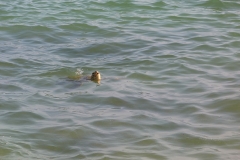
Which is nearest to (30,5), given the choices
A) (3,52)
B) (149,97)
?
(3,52)

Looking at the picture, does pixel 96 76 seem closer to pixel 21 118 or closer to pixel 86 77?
pixel 86 77

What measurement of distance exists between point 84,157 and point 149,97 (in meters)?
2.14

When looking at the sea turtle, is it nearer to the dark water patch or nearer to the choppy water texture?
the choppy water texture

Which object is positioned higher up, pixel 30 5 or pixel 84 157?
pixel 30 5

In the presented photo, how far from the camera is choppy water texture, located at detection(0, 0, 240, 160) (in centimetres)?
622

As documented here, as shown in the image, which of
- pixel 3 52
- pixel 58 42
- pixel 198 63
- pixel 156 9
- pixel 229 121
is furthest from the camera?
pixel 156 9

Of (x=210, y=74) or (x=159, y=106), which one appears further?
(x=210, y=74)

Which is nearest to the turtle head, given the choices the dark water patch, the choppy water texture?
the choppy water texture

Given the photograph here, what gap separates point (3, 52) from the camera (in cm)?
1002

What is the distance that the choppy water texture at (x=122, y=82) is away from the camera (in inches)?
245

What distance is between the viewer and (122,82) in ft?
27.7

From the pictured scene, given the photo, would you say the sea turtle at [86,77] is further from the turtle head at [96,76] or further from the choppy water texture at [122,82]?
the choppy water texture at [122,82]

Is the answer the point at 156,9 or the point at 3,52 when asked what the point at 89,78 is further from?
the point at 156,9

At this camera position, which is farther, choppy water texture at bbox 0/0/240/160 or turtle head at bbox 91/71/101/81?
turtle head at bbox 91/71/101/81
